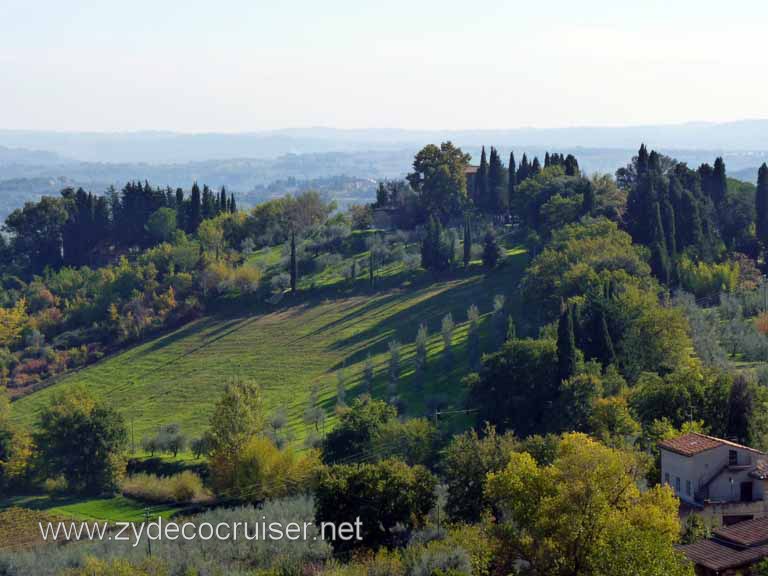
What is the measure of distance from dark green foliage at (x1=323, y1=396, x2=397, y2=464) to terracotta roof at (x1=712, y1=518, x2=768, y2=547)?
1997 centimetres

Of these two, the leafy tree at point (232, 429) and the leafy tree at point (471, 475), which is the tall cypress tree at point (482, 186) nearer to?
the leafy tree at point (232, 429)

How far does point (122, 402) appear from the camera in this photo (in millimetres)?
68875

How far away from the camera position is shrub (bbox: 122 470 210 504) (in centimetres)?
4934

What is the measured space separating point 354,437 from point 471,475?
1279 cm

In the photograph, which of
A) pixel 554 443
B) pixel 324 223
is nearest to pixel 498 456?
pixel 554 443

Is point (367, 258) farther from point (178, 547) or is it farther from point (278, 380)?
point (178, 547)

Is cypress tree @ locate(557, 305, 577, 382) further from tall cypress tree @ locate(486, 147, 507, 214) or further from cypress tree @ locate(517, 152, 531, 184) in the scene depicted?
tall cypress tree @ locate(486, 147, 507, 214)

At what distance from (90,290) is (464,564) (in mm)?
65923

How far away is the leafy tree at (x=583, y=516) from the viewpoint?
25844 mm

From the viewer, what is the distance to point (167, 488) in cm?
5091

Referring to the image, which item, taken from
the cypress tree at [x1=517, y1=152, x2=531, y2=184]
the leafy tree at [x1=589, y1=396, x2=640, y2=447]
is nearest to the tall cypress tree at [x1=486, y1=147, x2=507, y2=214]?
the cypress tree at [x1=517, y1=152, x2=531, y2=184]

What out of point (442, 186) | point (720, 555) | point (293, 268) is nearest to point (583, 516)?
point (720, 555)

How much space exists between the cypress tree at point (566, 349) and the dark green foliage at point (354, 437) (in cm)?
816

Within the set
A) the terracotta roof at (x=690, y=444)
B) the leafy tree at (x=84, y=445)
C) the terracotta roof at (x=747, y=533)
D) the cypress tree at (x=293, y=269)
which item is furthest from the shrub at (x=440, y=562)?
the cypress tree at (x=293, y=269)
